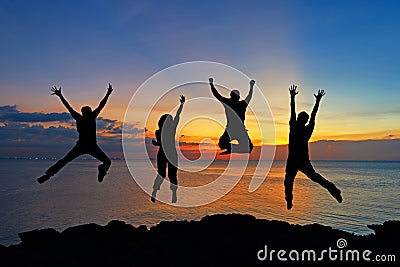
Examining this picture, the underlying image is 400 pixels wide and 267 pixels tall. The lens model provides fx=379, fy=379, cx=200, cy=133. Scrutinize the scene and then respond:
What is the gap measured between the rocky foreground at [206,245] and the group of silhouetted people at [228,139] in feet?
5.32

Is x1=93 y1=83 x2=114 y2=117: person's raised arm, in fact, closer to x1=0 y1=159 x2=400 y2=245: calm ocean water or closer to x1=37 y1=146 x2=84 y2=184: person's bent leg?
x1=37 y1=146 x2=84 y2=184: person's bent leg

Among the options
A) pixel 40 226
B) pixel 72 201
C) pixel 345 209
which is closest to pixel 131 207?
pixel 72 201

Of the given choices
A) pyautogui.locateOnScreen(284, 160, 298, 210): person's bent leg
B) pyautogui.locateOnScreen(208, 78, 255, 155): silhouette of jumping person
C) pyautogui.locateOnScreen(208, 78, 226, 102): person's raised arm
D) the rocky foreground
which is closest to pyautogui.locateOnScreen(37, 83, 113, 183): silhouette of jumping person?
the rocky foreground

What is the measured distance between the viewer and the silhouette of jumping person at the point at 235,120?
47.2 feet

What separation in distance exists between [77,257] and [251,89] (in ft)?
28.7

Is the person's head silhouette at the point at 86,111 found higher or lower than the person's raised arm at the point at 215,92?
lower

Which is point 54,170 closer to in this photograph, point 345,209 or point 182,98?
point 182,98

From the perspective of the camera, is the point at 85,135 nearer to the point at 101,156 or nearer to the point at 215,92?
the point at 101,156

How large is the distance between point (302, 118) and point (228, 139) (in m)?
2.97

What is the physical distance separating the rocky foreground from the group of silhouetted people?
5.32ft

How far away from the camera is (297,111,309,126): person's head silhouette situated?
1372 cm

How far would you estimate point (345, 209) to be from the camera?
7331cm

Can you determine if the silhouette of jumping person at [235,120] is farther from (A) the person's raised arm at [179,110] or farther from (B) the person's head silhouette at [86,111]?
(B) the person's head silhouette at [86,111]

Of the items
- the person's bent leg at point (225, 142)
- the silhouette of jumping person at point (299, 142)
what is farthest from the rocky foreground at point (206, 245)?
the person's bent leg at point (225, 142)
